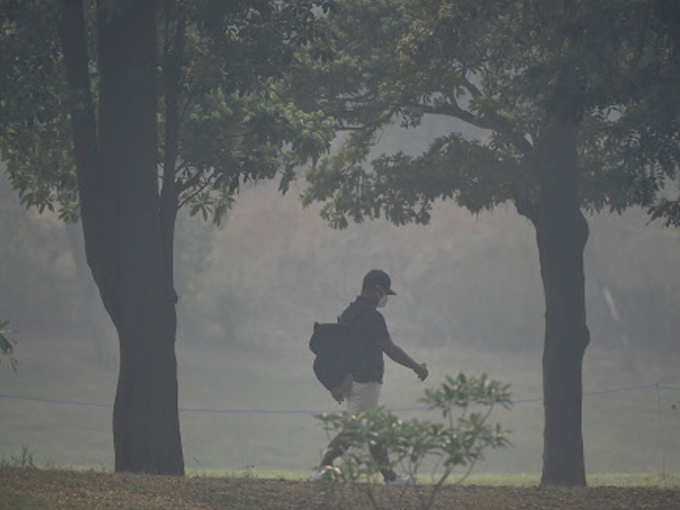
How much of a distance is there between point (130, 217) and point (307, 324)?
41833 millimetres

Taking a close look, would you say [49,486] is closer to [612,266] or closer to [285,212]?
[612,266]

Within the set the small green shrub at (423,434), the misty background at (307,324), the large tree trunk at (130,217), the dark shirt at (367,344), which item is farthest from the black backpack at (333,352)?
the misty background at (307,324)

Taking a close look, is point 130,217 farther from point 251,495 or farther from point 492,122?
point 492,122

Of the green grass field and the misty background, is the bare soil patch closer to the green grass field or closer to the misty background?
the green grass field

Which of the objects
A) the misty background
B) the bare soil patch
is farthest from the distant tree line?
the misty background

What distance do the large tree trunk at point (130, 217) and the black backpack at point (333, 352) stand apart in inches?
80.5

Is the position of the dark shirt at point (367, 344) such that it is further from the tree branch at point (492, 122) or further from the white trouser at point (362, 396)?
the tree branch at point (492, 122)

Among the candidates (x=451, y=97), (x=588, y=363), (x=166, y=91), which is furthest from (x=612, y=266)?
(x=166, y=91)

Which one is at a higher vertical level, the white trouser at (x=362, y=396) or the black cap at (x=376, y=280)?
the black cap at (x=376, y=280)

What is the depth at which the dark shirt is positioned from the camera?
34.4 ft

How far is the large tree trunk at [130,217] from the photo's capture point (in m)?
11.7

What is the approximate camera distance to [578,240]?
14.9 meters

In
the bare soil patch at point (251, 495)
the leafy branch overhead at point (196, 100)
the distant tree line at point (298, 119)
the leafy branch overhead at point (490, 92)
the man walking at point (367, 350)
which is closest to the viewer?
the bare soil patch at point (251, 495)

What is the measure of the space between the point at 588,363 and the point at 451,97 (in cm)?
3182
